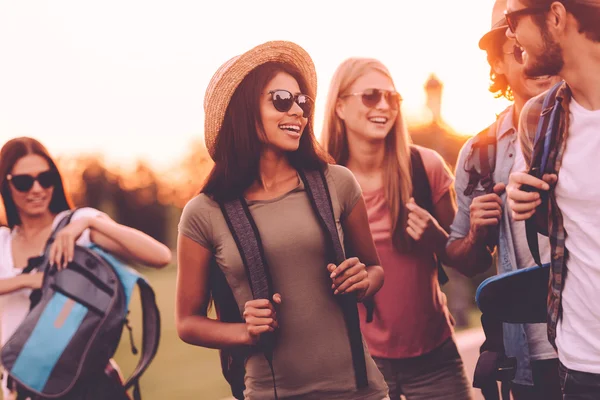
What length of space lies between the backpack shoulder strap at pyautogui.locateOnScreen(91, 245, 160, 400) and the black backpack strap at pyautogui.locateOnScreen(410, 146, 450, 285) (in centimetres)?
151

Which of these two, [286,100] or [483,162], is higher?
[286,100]

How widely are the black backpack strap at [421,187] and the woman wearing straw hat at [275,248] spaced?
1.04 meters

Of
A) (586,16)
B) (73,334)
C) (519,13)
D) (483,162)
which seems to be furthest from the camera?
(73,334)

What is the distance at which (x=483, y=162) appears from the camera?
3.58 metres

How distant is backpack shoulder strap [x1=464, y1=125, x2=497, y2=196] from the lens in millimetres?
3557

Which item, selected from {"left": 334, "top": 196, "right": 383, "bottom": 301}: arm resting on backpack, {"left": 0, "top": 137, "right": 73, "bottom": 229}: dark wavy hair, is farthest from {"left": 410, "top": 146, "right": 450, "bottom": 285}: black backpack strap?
{"left": 0, "top": 137, "right": 73, "bottom": 229}: dark wavy hair

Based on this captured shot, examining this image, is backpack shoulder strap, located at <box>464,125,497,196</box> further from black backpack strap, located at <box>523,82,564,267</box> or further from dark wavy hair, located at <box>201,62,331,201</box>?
dark wavy hair, located at <box>201,62,331,201</box>

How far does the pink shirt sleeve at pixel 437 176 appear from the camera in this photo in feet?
13.3

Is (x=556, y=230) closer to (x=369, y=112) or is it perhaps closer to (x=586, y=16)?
(x=586, y=16)

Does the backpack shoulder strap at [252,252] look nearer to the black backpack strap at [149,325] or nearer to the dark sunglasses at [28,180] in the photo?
the black backpack strap at [149,325]

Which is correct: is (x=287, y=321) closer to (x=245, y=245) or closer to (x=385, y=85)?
(x=245, y=245)

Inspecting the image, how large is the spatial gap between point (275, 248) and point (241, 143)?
0.45 m

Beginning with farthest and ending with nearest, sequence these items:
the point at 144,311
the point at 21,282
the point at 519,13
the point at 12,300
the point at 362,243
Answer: the point at 144,311
the point at 12,300
the point at 21,282
the point at 362,243
the point at 519,13

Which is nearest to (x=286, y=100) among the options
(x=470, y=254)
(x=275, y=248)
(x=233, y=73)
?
(x=233, y=73)
